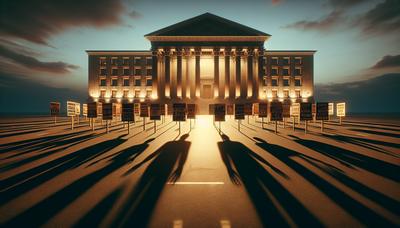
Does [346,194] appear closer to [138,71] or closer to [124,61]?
[138,71]

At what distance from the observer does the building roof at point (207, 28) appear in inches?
1998

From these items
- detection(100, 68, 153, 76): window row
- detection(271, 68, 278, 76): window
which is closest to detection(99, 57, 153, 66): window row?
detection(100, 68, 153, 76): window row

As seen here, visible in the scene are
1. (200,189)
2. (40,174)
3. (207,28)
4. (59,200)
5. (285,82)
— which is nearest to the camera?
(59,200)

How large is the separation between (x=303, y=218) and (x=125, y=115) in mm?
13150

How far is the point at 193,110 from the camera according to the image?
57.6ft

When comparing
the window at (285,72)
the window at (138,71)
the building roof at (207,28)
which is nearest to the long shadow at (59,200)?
the building roof at (207,28)

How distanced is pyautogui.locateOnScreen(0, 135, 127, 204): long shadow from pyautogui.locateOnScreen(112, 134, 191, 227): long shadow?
7.18 ft

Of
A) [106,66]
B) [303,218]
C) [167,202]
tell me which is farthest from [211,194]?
[106,66]

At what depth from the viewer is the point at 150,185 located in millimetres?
5051

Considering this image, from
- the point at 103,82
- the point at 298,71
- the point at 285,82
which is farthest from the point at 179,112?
the point at 298,71

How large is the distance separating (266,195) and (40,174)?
6.23m

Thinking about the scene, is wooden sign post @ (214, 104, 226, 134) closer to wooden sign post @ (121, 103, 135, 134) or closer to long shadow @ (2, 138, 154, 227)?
wooden sign post @ (121, 103, 135, 134)

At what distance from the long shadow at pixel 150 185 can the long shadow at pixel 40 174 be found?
2189mm

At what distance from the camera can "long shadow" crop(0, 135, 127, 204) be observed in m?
4.73
